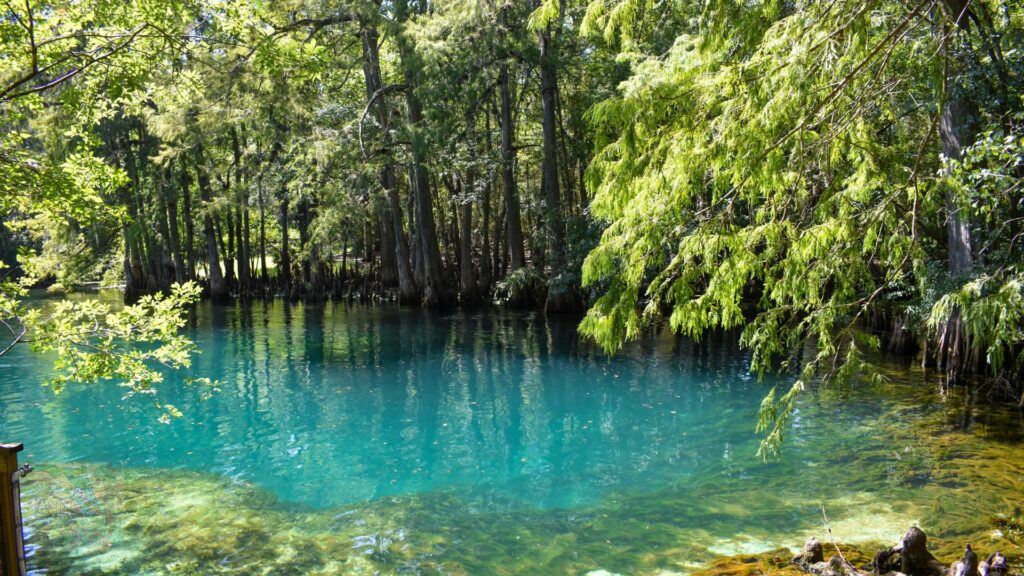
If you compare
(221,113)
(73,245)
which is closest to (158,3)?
(221,113)

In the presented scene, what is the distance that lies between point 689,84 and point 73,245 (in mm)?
34735

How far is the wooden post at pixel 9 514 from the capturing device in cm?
406

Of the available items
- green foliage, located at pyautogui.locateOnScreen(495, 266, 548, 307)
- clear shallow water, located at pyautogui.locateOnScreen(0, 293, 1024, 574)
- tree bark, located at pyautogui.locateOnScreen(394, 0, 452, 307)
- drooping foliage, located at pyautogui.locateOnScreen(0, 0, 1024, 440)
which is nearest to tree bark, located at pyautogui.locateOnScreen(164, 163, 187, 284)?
drooping foliage, located at pyautogui.locateOnScreen(0, 0, 1024, 440)

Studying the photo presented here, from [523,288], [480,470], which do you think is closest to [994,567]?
[480,470]

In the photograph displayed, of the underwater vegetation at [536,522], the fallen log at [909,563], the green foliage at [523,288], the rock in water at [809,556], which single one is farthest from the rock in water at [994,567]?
the green foliage at [523,288]

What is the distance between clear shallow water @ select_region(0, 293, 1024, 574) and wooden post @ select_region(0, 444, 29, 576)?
61.9 inches

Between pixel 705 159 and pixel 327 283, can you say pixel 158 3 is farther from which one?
pixel 327 283

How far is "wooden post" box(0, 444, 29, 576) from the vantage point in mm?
4062

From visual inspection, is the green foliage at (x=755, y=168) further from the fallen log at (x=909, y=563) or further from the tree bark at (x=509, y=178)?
the tree bark at (x=509, y=178)

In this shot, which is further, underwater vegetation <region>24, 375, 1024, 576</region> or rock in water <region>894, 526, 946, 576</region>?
underwater vegetation <region>24, 375, 1024, 576</region>

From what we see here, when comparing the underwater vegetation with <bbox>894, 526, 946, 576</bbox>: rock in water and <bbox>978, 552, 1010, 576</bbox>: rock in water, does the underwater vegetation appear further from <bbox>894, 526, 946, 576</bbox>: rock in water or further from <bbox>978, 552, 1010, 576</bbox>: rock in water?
<bbox>978, 552, 1010, 576</bbox>: rock in water

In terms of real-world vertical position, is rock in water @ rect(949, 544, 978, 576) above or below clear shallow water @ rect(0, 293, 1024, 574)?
above

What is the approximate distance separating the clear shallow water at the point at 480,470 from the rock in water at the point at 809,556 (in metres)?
0.74

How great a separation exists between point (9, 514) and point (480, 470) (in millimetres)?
5027
